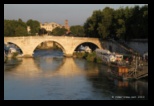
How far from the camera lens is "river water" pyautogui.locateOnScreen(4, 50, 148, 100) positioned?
40.5 ft

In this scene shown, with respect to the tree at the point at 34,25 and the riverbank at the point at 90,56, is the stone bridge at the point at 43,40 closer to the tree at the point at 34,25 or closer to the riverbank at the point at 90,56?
the riverbank at the point at 90,56

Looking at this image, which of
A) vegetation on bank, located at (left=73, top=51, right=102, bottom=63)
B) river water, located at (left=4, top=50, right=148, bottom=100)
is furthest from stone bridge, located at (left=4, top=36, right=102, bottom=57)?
river water, located at (left=4, top=50, right=148, bottom=100)

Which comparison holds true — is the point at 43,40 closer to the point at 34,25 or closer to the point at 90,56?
the point at 90,56

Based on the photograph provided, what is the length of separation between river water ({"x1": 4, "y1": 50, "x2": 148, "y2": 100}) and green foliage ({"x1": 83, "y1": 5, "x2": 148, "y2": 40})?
4313 millimetres

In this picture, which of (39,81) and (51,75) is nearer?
(39,81)

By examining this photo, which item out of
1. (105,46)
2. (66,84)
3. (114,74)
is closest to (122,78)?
(114,74)

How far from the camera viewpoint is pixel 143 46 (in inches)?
839

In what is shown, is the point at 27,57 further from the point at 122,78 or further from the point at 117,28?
the point at 122,78

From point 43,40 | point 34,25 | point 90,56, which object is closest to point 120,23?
point 90,56

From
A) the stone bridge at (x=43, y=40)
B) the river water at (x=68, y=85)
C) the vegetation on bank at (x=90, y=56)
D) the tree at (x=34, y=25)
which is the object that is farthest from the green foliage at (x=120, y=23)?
the tree at (x=34, y=25)

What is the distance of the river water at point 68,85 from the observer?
40.5 feet

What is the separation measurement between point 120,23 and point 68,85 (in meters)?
10.8

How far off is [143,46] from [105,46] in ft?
20.6

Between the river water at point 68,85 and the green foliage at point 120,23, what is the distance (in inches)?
170
